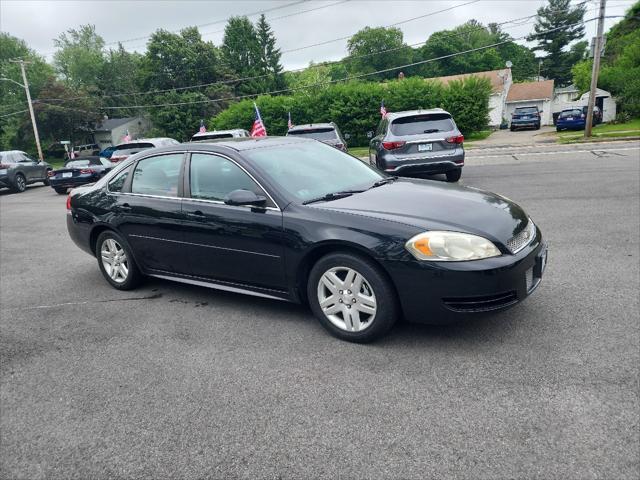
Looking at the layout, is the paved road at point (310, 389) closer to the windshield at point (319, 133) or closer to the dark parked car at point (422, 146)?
the dark parked car at point (422, 146)

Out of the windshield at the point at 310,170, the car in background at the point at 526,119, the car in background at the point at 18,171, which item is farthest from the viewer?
the car in background at the point at 526,119

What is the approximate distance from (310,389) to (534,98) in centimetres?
5698

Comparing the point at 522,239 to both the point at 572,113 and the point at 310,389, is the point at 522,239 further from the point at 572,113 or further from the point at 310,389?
the point at 572,113

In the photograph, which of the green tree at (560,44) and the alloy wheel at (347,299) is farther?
the green tree at (560,44)

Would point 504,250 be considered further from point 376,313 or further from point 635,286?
point 635,286

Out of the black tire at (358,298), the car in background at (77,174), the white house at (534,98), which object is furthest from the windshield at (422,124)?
the white house at (534,98)

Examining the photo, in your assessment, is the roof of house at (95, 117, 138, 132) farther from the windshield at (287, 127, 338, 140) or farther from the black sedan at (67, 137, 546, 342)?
the black sedan at (67, 137, 546, 342)

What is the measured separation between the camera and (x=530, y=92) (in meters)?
55.3

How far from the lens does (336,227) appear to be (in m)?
3.87

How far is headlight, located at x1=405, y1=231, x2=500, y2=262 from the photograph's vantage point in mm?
3578

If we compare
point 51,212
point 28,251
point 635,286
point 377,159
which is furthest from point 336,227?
point 51,212

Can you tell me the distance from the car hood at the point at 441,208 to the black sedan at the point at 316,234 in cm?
1

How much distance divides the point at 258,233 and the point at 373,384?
1.60 m

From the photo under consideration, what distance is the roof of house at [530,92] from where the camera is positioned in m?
54.2
